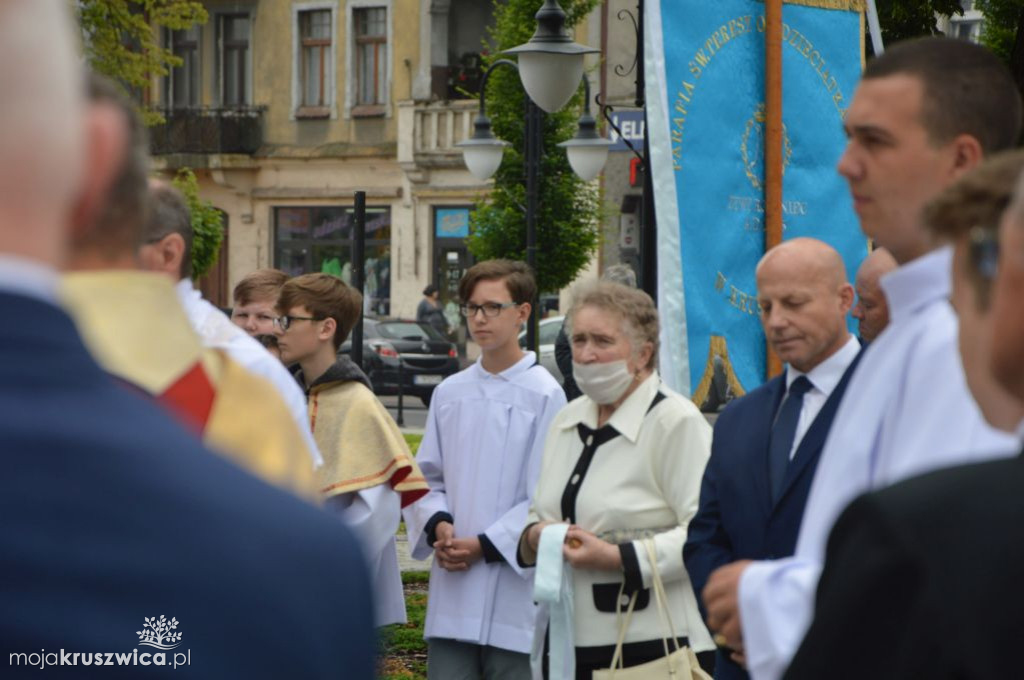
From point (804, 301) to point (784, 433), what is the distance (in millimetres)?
397

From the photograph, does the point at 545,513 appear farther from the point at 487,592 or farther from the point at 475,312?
the point at 475,312

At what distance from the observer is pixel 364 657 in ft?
4.38

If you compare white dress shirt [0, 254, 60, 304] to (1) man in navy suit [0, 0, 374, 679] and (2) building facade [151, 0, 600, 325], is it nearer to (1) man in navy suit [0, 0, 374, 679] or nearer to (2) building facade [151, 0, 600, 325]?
(1) man in navy suit [0, 0, 374, 679]

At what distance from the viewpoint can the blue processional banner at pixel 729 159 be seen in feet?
17.9

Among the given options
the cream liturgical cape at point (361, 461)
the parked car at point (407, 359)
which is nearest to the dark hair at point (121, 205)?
the cream liturgical cape at point (361, 461)

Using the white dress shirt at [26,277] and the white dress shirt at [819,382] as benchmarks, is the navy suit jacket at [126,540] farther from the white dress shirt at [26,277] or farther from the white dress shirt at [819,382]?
the white dress shirt at [819,382]

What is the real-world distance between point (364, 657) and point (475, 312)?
526 centimetres

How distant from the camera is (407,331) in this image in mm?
27953

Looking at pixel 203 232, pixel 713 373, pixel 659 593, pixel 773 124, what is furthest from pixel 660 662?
pixel 203 232

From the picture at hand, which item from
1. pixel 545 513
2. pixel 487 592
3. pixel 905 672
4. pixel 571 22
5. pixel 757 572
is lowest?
pixel 487 592

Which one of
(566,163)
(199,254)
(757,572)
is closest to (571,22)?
(566,163)

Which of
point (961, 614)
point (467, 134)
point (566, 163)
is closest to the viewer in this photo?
point (961, 614)

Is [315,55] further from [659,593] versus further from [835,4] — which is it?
[659,593]

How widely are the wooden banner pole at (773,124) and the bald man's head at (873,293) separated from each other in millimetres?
348
